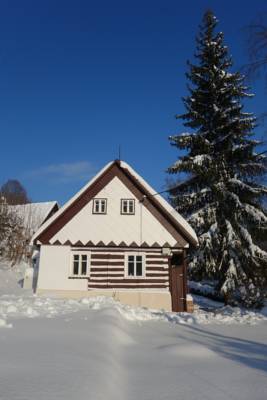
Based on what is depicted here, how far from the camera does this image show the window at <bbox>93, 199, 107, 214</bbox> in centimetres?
1841

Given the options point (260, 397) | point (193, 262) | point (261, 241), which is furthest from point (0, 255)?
point (260, 397)

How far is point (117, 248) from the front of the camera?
18000 millimetres

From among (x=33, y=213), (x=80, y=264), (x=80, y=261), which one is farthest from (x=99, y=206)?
(x=33, y=213)

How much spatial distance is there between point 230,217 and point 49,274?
31.3 ft

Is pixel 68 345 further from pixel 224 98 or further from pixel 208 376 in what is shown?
pixel 224 98

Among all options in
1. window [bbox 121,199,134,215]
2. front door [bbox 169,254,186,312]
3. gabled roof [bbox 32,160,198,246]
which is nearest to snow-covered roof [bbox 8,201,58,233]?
gabled roof [bbox 32,160,198,246]

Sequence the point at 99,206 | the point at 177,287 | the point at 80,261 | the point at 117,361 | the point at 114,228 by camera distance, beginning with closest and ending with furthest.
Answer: the point at 117,361 < the point at 80,261 < the point at 114,228 < the point at 177,287 < the point at 99,206

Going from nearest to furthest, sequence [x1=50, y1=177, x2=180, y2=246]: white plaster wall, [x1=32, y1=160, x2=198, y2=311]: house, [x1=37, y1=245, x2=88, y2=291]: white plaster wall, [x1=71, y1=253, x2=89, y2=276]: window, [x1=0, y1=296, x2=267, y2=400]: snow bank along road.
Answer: [x1=0, y1=296, x2=267, y2=400]: snow bank along road
[x1=37, y1=245, x2=88, y2=291]: white plaster wall
[x1=32, y1=160, x2=198, y2=311]: house
[x1=71, y1=253, x2=89, y2=276]: window
[x1=50, y1=177, x2=180, y2=246]: white plaster wall

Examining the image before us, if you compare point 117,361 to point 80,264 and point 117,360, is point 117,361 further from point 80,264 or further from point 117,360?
point 80,264

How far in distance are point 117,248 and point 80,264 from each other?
6.60 ft

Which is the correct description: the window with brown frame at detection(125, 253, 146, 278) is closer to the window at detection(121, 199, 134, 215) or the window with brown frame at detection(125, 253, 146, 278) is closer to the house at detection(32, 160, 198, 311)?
the house at detection(32, 160, 198, 311)

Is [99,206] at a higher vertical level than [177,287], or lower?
higher

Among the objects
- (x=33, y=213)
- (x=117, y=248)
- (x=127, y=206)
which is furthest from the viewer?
(x=33, y=213)

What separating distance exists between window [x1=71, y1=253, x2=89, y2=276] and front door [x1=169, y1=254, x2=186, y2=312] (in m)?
4.25
